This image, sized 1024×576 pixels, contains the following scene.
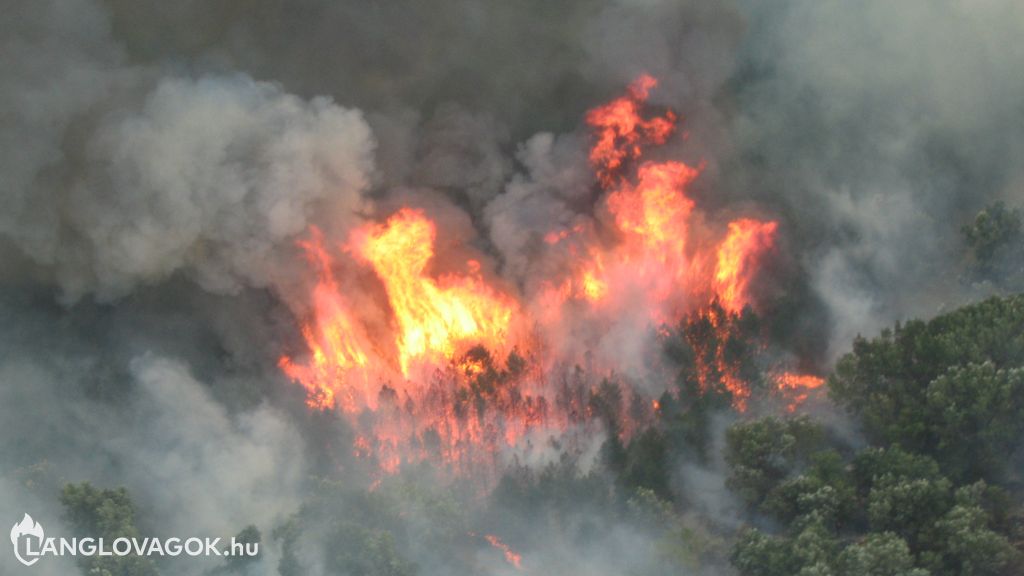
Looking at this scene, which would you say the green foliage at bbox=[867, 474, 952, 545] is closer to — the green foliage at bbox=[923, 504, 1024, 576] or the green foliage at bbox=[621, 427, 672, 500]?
the green foliage at bbox=[923, 504, 1024, 576]

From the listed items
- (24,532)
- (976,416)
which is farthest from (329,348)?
(976,416)

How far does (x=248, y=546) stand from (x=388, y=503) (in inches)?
260

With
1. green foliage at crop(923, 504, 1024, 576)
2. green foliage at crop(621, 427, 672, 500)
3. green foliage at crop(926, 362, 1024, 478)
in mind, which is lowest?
green foliage at crop(923, 504, 1024, 576)

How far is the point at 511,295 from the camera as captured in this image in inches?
2635

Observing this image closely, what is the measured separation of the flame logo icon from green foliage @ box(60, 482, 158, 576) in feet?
4.85


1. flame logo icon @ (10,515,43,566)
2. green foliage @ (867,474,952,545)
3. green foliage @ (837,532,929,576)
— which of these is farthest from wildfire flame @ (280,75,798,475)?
green foliage @ (837,532,929,576)

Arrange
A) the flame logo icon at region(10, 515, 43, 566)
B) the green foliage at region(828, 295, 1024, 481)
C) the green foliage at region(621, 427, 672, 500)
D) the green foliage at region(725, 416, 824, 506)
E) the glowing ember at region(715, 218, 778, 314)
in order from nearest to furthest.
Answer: the green foliage at region(828, 295, 1024, 481), the green foliage at region(725, 416, 824, 506), the flame logo icon at region(10, 515, 43, 566), the green foliage at region(621, 427, 672, 500), the glowing ember at region(715, 218, 778, 314)

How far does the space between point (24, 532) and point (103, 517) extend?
14.0 ft

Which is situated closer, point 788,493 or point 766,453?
point 788,493

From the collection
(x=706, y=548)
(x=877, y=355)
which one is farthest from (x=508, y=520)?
(x=877, y=355)

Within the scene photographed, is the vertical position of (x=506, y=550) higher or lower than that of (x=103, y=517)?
lower

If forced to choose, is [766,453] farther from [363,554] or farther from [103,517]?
[103,517]

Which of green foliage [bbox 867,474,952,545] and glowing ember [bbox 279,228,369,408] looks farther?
glowing ember [bbox 279,228,369,408]

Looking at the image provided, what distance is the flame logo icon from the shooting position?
170ft
